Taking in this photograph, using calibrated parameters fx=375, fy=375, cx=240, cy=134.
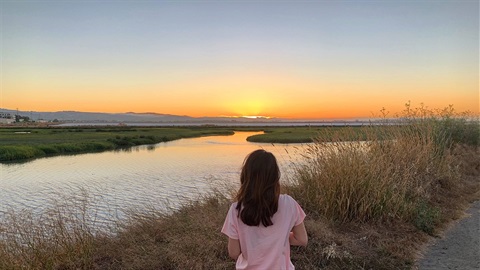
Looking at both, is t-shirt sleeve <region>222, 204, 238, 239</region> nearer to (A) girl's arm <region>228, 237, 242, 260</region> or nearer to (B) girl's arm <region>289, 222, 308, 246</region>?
(A) girl's arm <region>228, 237, 242, 260</region>

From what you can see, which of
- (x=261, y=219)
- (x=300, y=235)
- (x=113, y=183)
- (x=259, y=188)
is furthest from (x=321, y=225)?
(x=113, y=183)

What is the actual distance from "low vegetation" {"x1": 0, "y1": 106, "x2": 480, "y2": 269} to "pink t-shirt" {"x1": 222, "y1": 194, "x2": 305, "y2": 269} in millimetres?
2575

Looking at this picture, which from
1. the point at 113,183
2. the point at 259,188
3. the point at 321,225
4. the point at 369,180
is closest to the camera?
the point at 259,188

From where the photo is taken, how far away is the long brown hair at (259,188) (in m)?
2.60

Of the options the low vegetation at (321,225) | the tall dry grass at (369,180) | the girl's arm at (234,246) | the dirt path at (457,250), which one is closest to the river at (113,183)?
the tall dry grass at (369,180)

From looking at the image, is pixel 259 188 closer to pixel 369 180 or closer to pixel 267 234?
pixel 267 234

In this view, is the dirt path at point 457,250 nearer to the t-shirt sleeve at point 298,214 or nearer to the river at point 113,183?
the river at point 113,183

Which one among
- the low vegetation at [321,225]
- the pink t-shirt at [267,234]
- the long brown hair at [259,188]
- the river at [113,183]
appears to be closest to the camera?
the long brown hair at [259,188]

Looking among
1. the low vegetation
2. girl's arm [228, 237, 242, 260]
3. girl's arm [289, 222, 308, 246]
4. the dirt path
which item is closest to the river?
the low vegetation

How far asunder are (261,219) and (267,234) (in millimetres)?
149

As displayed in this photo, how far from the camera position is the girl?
8.54ft

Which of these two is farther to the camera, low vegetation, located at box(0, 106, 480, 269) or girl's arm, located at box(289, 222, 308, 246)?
low vegetation, located at box(0, 106, 480, 269)

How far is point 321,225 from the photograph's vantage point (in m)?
6.36

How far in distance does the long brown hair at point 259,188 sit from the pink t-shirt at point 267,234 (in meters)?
0.06
